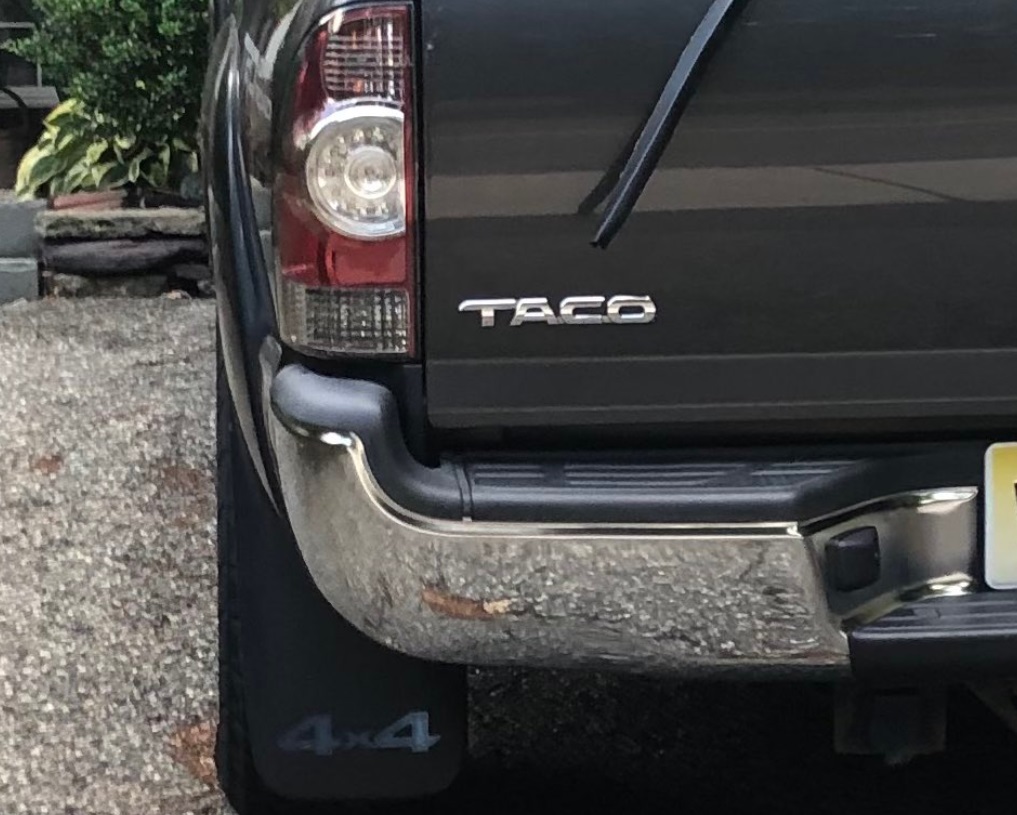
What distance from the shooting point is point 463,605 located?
1.79 metres

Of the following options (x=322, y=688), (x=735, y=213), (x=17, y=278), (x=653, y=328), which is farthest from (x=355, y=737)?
(x=17, y=278)

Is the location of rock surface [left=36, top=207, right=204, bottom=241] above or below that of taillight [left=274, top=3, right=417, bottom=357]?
below

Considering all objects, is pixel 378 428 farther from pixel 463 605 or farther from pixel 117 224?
pixel 117 224

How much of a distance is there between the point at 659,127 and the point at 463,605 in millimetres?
573

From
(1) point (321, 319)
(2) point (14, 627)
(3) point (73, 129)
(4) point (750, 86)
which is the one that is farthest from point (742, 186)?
(3) point (73, 129)

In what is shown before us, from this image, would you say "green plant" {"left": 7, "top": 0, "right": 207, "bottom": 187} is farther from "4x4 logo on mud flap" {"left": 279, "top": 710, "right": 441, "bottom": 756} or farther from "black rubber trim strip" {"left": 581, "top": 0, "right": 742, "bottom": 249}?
"black rubber trim strip" {"left": 581, "top": 0, "right": 742, "bottom": 249}

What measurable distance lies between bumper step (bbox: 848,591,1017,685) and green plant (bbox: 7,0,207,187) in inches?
195

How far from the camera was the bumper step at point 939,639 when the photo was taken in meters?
1.79

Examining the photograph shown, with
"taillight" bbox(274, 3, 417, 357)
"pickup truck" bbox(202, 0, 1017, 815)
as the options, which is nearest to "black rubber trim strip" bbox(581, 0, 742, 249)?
"pickup truck" bbox(202, 0, 1017, 815)

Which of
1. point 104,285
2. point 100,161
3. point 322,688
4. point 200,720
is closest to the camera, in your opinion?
point 322,688

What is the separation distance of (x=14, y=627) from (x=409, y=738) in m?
1.43

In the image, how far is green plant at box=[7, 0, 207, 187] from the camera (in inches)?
245

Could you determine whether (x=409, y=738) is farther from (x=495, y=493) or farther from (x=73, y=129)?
(x=73, y=129)

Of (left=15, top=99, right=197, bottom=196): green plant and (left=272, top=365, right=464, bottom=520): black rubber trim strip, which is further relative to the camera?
(left=15, top=99, right=197, bottom=196): green plant
